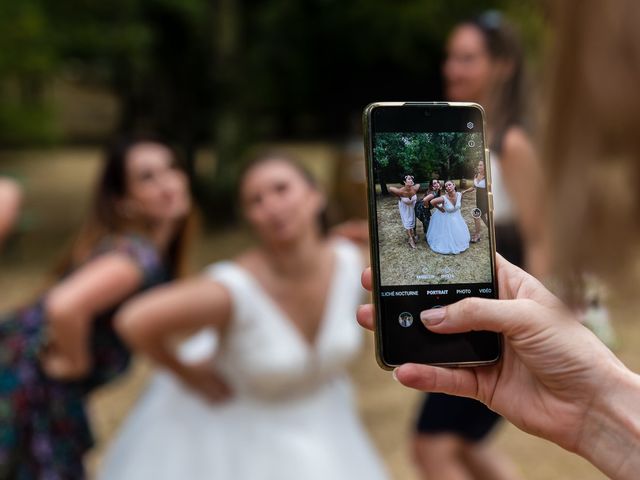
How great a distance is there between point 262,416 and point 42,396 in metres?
0.73

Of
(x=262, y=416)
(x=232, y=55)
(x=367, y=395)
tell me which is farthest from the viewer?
(x=232, y=55)

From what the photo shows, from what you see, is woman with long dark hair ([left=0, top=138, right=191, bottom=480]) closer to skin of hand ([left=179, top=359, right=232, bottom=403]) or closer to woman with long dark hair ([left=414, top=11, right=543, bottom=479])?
skin of hand ([left=179, top=359, right=232, bottom=403])

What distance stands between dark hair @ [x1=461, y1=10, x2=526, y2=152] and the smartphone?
79 cm

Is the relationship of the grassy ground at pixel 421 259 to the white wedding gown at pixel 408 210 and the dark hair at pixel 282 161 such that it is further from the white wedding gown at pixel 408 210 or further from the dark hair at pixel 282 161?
the dark hair at pixel 282 161

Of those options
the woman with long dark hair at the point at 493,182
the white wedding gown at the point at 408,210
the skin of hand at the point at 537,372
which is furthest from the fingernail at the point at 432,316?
the woman with long dark hair at the point at 493,182

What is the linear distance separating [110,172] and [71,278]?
51cm

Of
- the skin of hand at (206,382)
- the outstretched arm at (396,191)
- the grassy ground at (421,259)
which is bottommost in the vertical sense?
the skin of hand at (206,382)

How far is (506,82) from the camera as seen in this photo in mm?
2322

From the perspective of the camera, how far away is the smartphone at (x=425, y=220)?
0.98 metres

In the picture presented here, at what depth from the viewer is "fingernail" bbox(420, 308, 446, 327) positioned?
39.4 inches

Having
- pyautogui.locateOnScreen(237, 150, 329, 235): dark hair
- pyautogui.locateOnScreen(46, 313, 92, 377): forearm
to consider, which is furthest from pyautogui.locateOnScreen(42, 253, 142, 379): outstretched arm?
pyautogui.locateOnScreen(237, 150, 329, 235): dark hair

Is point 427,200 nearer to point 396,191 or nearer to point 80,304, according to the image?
point 396,191

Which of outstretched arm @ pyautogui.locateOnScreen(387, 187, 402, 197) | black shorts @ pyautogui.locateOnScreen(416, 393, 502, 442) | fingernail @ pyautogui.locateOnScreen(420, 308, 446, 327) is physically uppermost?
outstretched arm @ pyautogui.locateOnScreen(387, 187, 402, 197)

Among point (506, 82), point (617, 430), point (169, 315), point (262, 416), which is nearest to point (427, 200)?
point (617, 430)
